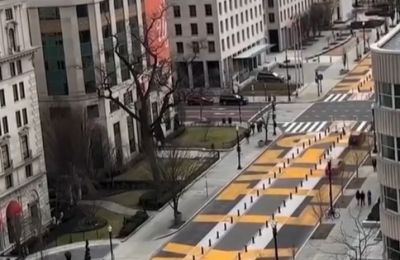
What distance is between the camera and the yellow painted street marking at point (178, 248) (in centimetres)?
7319

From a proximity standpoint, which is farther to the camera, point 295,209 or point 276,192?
point 276,192

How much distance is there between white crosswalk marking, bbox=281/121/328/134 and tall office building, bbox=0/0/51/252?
3323 cm

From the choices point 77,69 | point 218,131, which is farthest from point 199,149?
point 77,69

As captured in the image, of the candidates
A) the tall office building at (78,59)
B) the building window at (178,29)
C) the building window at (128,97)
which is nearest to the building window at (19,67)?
the tall office building at (78,59)

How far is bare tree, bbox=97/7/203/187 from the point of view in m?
88.9

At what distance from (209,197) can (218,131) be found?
80.1 feet

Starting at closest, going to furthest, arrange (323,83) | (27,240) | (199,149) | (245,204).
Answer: (27,240) < (245,204) < (199,149) < (323,83)

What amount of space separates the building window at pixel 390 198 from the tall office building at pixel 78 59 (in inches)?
1864

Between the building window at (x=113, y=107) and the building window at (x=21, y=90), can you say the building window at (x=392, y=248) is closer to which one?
the building window at (x=21, y=90)

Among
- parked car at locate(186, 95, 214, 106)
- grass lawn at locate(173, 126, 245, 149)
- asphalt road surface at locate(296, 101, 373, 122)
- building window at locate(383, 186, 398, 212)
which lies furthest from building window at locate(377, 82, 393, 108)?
parked car at locate(186, 95, 214, 106)

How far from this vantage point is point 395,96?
49.9 meters

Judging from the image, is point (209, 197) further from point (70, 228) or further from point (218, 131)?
point (218, 131)

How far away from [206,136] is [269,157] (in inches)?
485

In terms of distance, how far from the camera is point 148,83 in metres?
97.4
